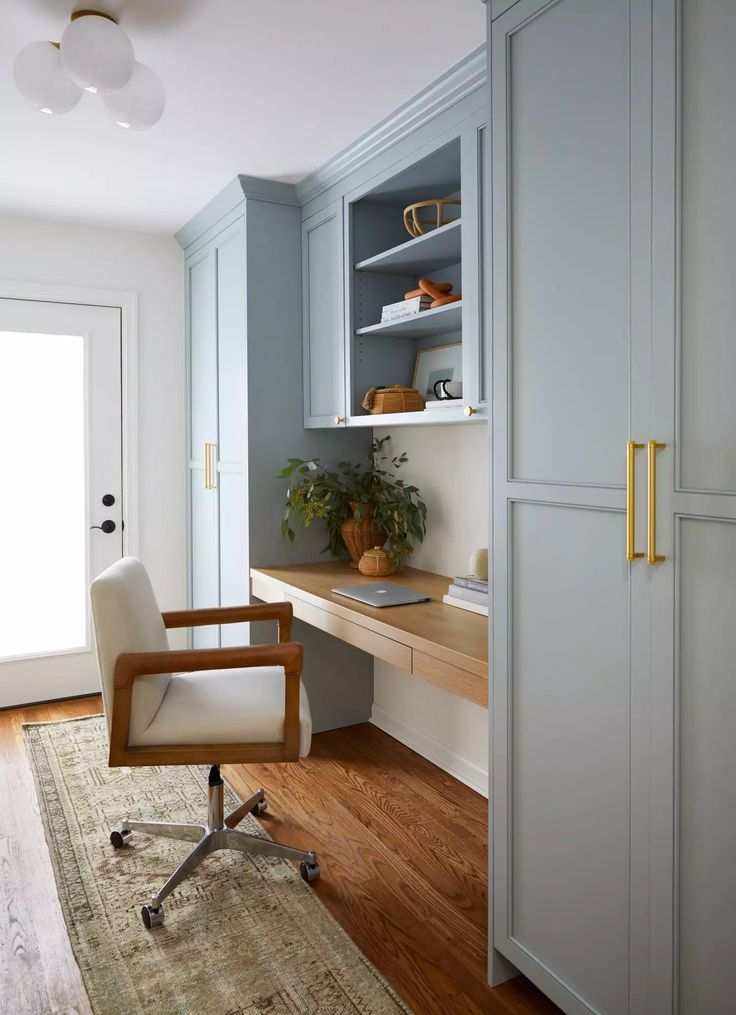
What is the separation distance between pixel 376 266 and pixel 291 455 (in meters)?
0.91

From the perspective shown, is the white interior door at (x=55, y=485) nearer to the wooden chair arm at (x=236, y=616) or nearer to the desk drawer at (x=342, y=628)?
the desk drawer at (x=342, y=628)

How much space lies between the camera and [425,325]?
2.83 metres

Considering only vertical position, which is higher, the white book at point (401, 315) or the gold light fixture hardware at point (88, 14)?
the gold light fixture hardware at point (88, 14)

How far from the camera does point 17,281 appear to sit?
3750mm

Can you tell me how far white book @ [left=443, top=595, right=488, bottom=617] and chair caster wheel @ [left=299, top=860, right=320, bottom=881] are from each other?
934mm

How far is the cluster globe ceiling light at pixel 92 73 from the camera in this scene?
1.90 m

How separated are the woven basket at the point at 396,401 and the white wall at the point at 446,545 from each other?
0.71ft

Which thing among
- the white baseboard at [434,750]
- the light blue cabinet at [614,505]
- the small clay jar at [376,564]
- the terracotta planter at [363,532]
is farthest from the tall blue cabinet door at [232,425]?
the light blue cabinet at [614,505]

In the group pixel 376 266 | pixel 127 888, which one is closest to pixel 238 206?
pixel 376 266

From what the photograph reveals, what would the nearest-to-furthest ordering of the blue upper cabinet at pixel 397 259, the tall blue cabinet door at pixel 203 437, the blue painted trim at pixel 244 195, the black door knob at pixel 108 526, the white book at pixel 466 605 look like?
1. the blue upper cabinet at pixel 397 259
2. the white book at pixel 466 605
3. the blue painted trim at pixel 244 195
4. the tall blue cabinet door at pixel 203 437
5. the black door knob at pixel 108 526

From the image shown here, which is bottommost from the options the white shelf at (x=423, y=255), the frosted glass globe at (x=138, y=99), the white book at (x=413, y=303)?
the white book at (x=413, y=303)

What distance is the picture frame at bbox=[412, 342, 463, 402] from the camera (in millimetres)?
2957

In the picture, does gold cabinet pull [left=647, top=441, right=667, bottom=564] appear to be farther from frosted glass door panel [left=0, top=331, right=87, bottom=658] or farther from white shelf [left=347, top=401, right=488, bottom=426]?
frosted glass door panel [left=0, top=331, right=87, bottom=658]

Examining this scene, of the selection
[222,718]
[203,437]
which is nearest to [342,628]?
[222,718]
